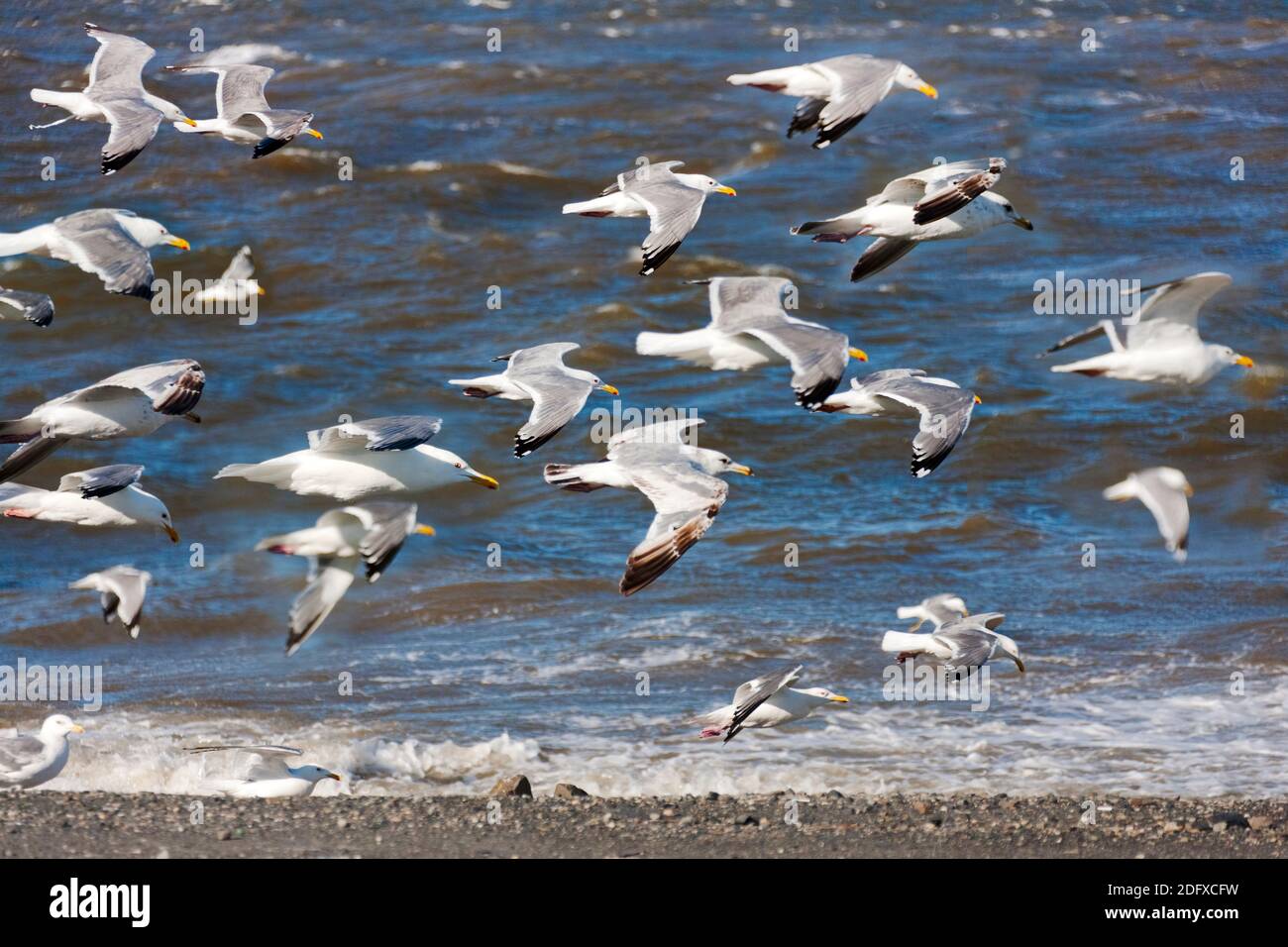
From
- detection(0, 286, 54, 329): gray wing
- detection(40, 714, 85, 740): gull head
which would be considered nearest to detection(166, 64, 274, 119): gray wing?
detection(0, 286, 54, 329): gray wing

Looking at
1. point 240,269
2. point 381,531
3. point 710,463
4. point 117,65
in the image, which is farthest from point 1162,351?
point 240,269

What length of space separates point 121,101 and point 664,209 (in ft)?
10.5

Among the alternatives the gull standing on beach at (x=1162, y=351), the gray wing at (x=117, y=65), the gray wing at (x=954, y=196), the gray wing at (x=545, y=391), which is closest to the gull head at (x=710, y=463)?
the gray wing at (x=545, y=391)

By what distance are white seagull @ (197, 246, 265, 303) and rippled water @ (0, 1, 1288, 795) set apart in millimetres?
321

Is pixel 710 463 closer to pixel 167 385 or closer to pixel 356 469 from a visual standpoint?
pixel 356 469

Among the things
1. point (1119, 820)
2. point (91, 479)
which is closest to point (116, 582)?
point (91, 479)

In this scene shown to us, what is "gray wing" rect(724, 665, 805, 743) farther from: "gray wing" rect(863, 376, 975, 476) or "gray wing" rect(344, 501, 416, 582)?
"gray wing" rect(344, 501, 416, 582)

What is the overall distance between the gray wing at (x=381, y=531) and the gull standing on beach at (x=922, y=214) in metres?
2.74

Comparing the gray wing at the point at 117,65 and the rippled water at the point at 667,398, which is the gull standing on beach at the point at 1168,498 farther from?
the gray wing at the point at 117,65

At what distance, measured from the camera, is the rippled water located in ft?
31.8

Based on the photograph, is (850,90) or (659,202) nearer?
(850,90)

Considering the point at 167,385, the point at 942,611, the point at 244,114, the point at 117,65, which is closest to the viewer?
the point at 167,385

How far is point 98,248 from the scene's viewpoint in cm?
882

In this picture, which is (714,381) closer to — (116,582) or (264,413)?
(264,413)
